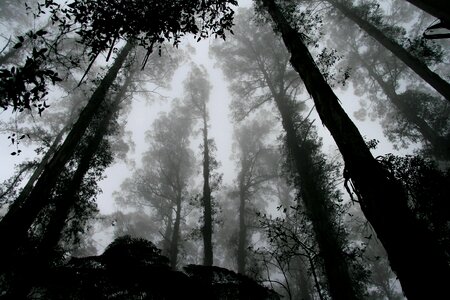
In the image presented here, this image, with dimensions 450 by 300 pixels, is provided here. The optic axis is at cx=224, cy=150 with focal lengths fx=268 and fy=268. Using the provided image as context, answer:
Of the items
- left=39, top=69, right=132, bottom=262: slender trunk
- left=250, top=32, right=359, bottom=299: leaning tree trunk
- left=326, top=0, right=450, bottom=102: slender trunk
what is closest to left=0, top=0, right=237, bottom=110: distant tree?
left=250, top=32, right=359, bottom=299: leaning tree trunk

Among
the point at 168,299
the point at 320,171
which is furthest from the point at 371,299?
the point at 168,299

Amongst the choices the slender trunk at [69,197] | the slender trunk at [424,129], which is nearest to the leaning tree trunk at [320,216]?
the slender trunk at [69,197]

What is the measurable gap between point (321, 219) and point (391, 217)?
8361 mm

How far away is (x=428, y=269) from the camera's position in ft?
6.12

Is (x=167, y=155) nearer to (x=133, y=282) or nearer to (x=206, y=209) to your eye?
(x=206, y=209)

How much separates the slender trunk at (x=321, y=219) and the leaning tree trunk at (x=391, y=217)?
5297 mm

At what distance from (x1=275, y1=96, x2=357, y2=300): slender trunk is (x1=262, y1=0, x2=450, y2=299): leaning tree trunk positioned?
17.4 ft

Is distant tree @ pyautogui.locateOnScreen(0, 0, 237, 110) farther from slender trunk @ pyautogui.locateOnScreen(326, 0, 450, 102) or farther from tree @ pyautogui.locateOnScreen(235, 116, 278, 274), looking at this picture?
tree @ pyautogui.locateOnScreen(235, 116, 278, 274)

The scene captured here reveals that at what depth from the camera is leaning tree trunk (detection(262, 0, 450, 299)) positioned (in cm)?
186

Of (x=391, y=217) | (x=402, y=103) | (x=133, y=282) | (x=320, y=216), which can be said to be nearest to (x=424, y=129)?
(x=402, y=103)

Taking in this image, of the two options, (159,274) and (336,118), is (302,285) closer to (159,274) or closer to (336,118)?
(159,274)

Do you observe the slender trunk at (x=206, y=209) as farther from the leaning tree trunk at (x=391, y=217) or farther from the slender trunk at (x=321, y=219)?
the leaning tree trunk at (x=391, y=217)

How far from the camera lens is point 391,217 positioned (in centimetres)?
219

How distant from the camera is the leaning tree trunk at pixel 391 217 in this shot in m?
1.86
